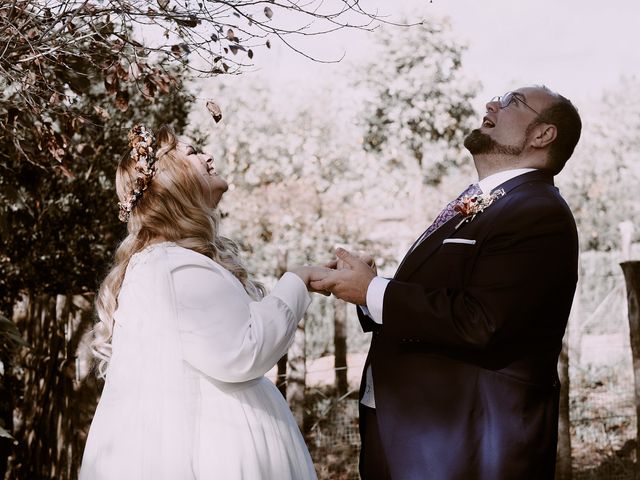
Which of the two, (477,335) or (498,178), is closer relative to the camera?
(477,335)

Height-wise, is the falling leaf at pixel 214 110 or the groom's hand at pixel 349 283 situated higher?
the falling leaf at pixel 214 110

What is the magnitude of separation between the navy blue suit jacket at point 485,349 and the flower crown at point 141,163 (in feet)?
3.28

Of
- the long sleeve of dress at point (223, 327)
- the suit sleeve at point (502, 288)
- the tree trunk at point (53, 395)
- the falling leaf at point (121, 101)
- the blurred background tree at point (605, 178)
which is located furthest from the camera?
the blurred background tree at point (605, 178)

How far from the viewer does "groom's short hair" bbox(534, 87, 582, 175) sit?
3289mm

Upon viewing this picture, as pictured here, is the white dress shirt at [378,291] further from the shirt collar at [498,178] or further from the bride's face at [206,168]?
the bride's face at [206,168]

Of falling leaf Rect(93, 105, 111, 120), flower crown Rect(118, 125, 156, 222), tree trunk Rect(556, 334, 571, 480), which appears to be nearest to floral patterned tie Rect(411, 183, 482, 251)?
flower crown Rect(118, 125, 156, 222)

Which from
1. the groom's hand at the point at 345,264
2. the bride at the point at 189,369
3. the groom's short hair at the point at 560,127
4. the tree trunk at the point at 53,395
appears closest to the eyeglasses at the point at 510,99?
the groom's short hair at the point at 560,127

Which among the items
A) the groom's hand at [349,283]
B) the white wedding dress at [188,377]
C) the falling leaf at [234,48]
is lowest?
the white wedding dress at [188,377]

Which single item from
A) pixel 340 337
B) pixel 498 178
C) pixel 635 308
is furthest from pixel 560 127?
pixel 340 337

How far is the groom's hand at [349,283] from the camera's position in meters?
3.12

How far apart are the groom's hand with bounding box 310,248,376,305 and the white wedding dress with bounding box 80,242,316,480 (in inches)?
10.8

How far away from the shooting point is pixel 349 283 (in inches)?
124

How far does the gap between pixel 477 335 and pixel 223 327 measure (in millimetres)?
887

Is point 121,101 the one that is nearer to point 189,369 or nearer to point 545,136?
point 189,369
